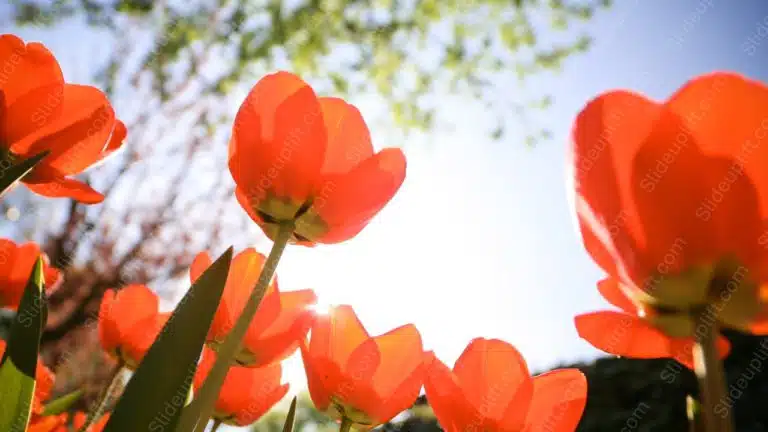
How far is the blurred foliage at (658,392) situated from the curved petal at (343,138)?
1809mm

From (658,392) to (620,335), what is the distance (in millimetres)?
2701

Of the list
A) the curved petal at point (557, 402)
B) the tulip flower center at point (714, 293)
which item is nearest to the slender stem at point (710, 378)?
the tulip flower center at point (714, 293)

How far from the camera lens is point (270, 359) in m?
0.73

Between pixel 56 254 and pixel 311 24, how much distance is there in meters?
3.84

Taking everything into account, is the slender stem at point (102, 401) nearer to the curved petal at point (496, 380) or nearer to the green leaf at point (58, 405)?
the green leaf at point (58, 405)

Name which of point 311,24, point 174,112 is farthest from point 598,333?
point 311,24

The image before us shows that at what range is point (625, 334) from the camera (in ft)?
1.45

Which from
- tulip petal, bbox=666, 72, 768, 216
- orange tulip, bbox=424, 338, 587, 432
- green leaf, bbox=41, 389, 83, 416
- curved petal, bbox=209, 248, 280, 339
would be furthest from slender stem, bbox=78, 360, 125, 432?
tulip petal, bbox=666, 72, 768, 216

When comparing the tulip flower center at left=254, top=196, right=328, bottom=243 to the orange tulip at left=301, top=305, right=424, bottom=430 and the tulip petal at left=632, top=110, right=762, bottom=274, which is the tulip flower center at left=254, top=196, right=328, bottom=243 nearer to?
the orange tulip at left=301, top=305, right=424, bottom=430

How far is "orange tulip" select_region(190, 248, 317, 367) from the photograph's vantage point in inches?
27.6

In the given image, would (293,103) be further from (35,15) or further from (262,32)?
(35,15)

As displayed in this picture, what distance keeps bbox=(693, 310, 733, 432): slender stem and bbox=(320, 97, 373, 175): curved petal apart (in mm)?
358

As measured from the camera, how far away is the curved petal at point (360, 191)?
592mm

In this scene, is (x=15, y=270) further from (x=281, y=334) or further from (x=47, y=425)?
(x=281, y=334)
